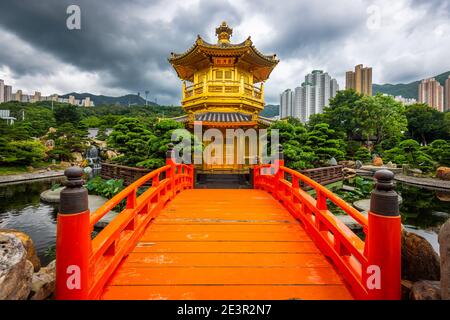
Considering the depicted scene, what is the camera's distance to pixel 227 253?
281 cm

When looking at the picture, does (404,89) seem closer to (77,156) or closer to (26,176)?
(77,156)

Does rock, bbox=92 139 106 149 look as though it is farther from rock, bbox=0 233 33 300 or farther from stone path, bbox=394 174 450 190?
stone path, bbox=394 174 450 190

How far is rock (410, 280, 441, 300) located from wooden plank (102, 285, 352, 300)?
499 millimetres

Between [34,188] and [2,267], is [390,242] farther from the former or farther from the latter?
[34,188]

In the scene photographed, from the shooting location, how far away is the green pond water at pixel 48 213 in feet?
25.7

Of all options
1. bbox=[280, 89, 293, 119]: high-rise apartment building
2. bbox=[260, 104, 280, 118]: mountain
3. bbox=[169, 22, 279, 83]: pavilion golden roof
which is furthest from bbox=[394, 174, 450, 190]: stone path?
bbox=[260, 104, 280, 118]: mountain

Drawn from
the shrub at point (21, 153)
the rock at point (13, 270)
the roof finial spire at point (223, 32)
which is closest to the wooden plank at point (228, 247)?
the rock at point (13, 270)

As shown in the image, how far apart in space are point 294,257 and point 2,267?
265 centimetres

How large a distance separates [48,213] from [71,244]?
10509 mm

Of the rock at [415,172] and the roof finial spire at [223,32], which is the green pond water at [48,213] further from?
the roof finial spire at [223,32]

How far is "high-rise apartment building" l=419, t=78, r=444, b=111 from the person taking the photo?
5479 centimetres

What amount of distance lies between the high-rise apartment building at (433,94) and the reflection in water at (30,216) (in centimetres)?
7263

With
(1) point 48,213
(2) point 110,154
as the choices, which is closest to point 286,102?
(2) point 110,154

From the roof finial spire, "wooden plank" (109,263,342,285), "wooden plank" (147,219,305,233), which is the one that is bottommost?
"wooden plank" (109,263,342,285)
